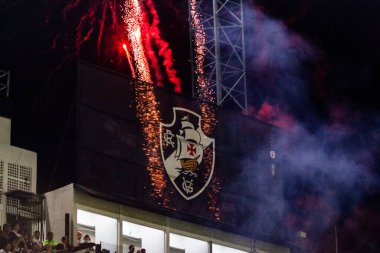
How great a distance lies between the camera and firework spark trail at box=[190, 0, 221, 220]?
40375 millimetres

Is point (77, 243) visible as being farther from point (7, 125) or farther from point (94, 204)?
point (7, 125)

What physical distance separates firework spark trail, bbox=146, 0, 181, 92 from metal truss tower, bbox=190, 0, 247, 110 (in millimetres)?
1398

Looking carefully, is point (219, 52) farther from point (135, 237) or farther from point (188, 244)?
point (135, 237)

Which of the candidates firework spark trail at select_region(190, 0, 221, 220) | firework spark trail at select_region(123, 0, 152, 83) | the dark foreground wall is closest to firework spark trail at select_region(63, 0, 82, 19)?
firework spark trail at select_region(123, 0, 152, 83)

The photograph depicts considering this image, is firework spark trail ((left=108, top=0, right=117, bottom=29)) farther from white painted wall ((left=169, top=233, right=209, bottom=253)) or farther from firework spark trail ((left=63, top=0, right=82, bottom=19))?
white painted wall ((left=169, top=233, right=209, bottom=253))

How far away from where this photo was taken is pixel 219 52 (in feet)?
132

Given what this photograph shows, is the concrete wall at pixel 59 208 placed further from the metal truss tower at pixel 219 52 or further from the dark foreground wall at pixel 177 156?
the metal truss tower at pixel 219 52

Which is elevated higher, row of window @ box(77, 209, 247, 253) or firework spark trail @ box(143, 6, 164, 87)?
firework spark trail @ box(143, 6, 164, 87)

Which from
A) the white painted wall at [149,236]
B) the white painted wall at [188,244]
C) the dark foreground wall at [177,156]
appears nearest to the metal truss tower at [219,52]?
the dark foreground wall at [177,156]

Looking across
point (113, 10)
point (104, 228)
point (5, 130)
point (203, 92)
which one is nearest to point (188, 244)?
point (104, 228)

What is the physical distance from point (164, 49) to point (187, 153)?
6.64 meters

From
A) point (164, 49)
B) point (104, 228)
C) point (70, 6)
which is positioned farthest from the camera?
point (70, 6)

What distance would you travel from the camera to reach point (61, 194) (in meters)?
36.8

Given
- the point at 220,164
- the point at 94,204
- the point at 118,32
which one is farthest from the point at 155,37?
the point at 94,204
